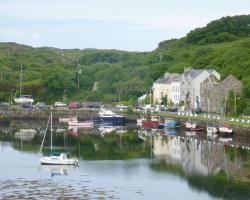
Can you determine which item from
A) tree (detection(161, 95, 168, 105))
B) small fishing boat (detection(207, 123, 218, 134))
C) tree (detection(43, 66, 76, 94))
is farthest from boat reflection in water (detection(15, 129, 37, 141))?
tree (detection(43, 66, 76, 94))

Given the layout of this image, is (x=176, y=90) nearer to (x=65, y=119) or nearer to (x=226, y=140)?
(x=65, y=119)

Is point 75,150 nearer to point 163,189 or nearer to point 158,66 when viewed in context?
point 163,189

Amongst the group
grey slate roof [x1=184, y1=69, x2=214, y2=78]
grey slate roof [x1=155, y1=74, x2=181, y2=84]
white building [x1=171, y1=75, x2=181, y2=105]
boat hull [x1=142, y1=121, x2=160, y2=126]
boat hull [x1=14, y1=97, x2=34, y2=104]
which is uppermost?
grey slate roof [x1=184, y1=69, x2=214, y2=78]

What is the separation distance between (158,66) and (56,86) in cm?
1758

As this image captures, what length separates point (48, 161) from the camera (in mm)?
61469

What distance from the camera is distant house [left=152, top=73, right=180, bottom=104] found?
4719 inches

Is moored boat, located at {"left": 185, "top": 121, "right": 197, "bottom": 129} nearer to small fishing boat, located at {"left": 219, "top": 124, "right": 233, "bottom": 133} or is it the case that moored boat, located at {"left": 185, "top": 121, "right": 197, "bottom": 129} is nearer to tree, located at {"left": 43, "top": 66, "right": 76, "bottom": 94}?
small fishing boat, located at {"left": 219, "top": 124, "right": 233, "bottom": 133}

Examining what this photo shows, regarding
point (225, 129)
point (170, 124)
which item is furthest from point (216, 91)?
point (225, 129)

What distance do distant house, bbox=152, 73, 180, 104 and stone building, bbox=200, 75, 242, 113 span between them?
11662 mm

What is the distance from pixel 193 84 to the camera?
362ft

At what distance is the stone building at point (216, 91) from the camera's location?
3920 inches

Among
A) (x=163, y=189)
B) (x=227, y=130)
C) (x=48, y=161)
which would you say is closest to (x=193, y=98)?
(x=227, y=130)

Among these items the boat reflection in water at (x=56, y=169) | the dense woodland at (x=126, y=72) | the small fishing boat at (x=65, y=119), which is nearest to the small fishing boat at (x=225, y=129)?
the boat reflection in water at (x=56, y=169)

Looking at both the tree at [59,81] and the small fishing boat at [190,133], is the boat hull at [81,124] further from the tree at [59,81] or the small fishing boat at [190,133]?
the tree at [59,81]
